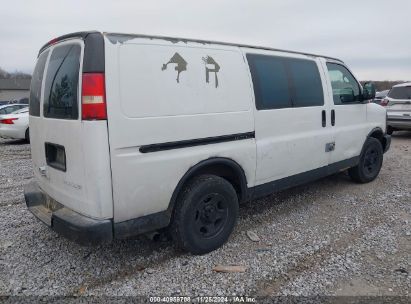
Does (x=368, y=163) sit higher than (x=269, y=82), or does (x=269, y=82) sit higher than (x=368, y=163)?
(x=269, y=82)

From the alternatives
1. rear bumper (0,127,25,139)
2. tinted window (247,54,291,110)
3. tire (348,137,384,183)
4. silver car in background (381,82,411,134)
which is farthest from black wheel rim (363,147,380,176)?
rear bumper (0,127,25,139)

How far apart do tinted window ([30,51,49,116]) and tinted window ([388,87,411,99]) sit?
1060 centimetres

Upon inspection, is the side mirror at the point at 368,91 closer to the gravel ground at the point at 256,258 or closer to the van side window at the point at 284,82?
the van side window at the point at 284,82

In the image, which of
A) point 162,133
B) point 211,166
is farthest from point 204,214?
point 162,133

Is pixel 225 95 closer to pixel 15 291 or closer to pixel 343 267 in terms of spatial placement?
pixel 343 267

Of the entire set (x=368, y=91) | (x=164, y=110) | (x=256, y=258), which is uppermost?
(x=368, y=91)

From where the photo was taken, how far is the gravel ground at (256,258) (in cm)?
308

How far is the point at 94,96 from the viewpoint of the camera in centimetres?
275

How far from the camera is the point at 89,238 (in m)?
2.84

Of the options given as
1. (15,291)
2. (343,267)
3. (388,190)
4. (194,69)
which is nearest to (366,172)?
(388,190)

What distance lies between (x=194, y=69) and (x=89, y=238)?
1763 millimetres

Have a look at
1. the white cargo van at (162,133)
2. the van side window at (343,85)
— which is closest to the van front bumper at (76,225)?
the white cargo van at (162,133)

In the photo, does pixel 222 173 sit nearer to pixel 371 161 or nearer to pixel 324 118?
pixel 324 118

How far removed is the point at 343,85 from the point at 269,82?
182 centimetres
